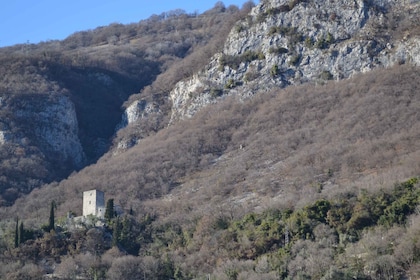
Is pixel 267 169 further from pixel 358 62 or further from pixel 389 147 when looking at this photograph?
pixel 358 62

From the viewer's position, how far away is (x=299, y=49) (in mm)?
105625

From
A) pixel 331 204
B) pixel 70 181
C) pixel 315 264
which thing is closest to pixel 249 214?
pixel 331 204

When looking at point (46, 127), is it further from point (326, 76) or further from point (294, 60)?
point (326, 76)

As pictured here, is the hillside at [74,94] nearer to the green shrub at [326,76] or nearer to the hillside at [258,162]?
the hillside at [258,162]

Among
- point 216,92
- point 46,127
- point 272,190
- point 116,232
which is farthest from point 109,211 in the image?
point 46,127

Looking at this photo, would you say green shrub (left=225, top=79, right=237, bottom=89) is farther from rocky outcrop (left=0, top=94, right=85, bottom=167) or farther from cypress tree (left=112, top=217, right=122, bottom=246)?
cypress tree (left=112, top=217, right=122, bottom=246)

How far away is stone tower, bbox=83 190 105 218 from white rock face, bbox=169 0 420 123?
28.2 m

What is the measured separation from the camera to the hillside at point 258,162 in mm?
66062

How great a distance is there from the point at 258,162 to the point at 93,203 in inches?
678

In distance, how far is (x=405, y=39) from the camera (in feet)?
324

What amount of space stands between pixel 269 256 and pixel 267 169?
22.6m

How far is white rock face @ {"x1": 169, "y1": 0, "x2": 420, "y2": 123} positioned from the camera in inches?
3935

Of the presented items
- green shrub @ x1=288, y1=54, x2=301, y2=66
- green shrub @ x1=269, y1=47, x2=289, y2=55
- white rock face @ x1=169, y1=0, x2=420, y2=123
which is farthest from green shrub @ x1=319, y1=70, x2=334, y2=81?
green shrub @ x1=269, y1=47, x2=289, y2=55

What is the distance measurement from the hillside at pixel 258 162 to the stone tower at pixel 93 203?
82.8 inches
